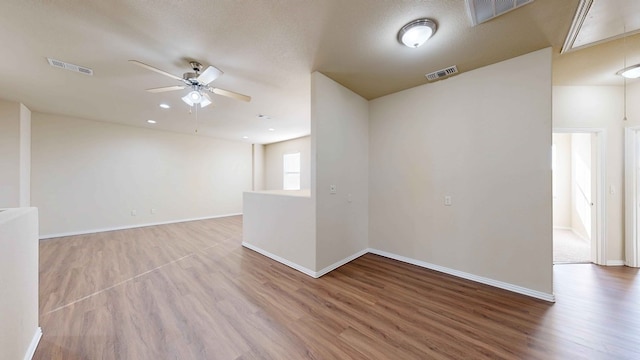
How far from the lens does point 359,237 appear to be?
352 centimetres

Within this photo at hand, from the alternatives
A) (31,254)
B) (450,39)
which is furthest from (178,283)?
(450,39)

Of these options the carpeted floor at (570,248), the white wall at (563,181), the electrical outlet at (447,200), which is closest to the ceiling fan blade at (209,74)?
the electrical outlet at (447,200)

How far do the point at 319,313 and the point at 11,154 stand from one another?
5789 mm

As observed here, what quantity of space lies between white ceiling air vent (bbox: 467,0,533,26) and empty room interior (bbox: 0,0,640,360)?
17mm

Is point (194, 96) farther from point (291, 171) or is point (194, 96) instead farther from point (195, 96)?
point (291, 171)

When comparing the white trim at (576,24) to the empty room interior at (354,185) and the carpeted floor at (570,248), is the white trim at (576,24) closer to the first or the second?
the empty room interior at (354,185)

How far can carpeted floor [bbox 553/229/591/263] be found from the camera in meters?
3.35

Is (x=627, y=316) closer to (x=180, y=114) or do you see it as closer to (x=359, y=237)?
(x=359, y=237)

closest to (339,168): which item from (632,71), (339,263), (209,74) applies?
(339,263)

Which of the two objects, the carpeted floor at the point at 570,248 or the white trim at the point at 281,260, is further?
the carpeted floor at the point at 570,248

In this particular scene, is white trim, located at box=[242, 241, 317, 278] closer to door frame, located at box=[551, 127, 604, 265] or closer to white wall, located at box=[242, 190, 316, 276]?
white wall, located at box=[242, 190, 316, 276]

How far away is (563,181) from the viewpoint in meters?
5.22

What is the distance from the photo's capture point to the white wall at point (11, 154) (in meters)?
3.61

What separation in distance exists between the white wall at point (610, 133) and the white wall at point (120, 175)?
796 cm
